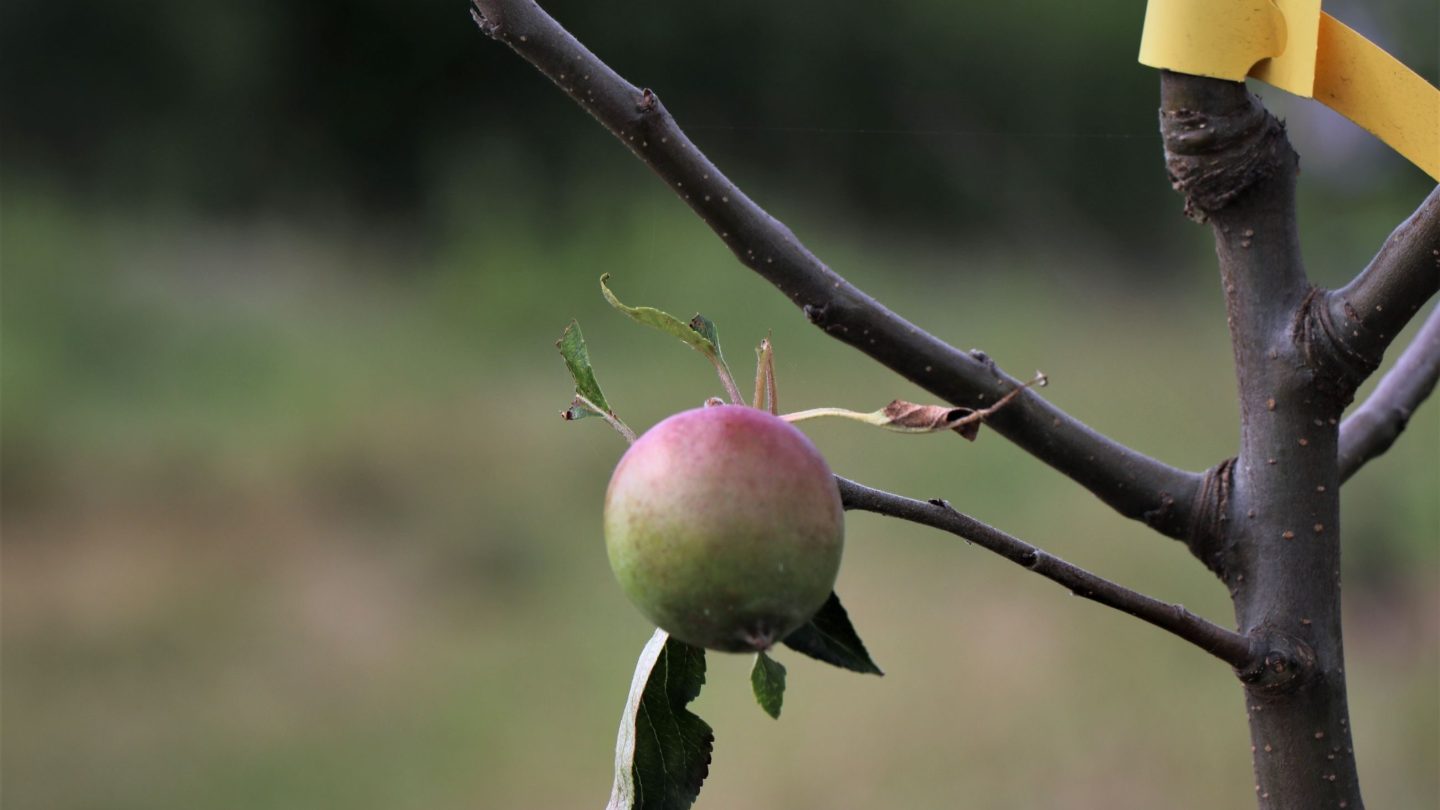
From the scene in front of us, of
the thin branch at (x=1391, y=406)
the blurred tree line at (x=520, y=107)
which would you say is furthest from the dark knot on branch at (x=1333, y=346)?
the blurred tree line at (x=520, y=107)

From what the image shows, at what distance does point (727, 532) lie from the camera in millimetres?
228

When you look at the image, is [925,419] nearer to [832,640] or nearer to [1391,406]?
[832,640]

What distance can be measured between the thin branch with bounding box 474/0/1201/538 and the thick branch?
6cm

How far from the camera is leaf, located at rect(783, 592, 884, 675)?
0.93 feet

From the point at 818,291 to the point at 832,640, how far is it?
0.10 meters

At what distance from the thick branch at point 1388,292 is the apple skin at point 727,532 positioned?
18cm

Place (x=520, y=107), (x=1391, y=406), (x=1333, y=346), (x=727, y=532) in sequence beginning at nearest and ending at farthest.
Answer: (x=727, y=532) → (x=1333, y=346) → (x=1391, y=406) → (x=520, y=107)

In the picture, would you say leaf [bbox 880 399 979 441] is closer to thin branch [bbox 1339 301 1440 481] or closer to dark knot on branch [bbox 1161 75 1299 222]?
dark knot on branch [bbox 1161 75 1299 222]

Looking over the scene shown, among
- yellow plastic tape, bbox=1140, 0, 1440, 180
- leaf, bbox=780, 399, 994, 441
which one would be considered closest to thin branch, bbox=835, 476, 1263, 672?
leaf, bbox=780, 399, 994, 441

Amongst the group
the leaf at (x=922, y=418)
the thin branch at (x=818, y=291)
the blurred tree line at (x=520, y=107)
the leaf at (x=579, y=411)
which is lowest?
the leaf at (x=922, y=418)

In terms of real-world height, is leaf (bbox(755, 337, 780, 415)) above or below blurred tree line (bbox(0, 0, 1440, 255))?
below

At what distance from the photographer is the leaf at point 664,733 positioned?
0.30 meters

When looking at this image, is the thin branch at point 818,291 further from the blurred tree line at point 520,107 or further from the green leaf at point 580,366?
the blurred tree line at point 520,107

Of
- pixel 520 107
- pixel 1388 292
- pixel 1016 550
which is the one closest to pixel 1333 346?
pixel 1388 292
